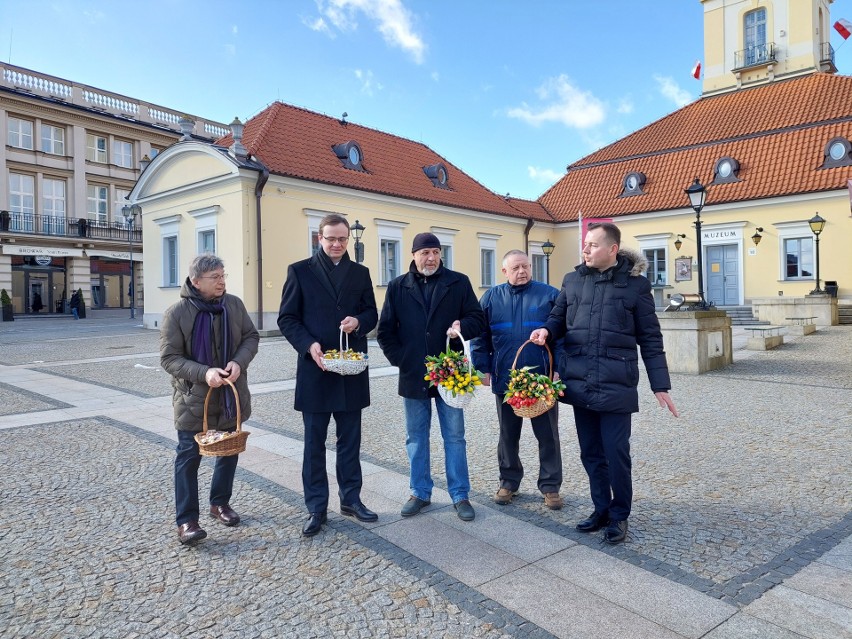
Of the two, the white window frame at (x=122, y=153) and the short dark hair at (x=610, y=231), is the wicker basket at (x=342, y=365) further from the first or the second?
the white window frame at (x=122, y=153)

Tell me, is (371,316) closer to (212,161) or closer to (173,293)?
(212,161)

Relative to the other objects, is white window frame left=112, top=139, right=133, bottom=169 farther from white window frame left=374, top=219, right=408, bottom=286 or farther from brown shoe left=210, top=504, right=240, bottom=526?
brown shoe left=210, top=504, right=240, bottom=526

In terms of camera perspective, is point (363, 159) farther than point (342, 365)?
Yes

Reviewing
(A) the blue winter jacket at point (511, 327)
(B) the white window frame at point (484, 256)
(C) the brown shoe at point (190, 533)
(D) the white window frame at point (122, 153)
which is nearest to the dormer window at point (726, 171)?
(B) the white window frame at point (484, 256)

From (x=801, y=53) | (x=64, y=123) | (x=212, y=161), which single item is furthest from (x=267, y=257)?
(x=801, y=53)

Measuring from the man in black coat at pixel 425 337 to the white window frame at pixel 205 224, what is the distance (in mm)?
17544

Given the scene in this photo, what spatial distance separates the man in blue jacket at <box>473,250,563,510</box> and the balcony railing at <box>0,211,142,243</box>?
38.0 meters

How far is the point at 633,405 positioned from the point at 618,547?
2.70ft

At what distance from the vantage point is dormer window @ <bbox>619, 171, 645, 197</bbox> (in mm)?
28203

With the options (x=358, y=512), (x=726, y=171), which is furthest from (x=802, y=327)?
(x=358, y=512)

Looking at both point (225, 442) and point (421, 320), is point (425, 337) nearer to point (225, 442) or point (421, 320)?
point (421, 320)

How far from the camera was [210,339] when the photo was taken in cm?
387

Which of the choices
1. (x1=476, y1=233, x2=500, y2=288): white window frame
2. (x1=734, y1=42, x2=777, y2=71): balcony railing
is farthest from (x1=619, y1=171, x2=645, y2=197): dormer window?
(x1=734, y1=42, x2=777, y2=71): balcony railing

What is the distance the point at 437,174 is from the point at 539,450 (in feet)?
76.5
